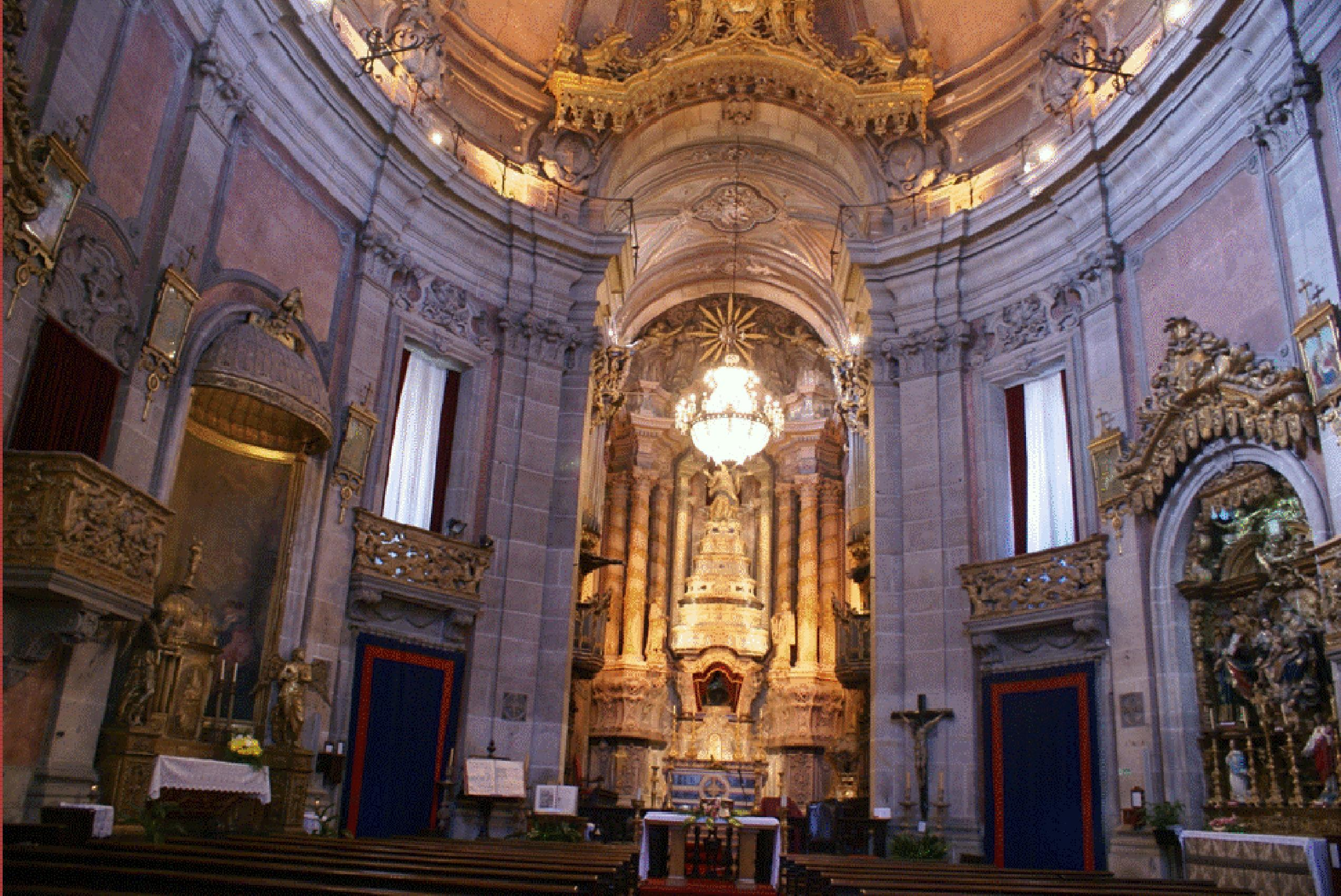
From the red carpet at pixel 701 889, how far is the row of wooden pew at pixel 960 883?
2.86 ft

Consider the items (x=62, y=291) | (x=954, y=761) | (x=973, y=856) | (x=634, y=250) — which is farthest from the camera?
(x=634, y=250)

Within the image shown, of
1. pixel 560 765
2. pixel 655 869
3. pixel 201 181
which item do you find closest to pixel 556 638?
pixel 560 765

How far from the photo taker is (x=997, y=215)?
15805 millimetres

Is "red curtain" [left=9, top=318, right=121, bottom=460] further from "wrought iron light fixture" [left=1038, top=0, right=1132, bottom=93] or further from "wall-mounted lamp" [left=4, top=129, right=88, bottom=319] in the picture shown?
"wrought iron light fixture" [left=1038, top=0, right=1132, bottom=93]

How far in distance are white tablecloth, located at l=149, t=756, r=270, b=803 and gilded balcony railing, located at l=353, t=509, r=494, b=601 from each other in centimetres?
324

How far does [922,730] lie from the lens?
575 inches

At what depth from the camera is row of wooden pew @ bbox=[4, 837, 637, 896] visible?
435cm

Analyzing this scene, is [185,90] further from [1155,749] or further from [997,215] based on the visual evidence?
[1155,749]

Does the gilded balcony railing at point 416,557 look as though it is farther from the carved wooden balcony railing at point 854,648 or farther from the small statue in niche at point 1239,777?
the small statue in niche at point 1239,777

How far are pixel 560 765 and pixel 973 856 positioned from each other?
5.50 meters

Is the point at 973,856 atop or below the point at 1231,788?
below

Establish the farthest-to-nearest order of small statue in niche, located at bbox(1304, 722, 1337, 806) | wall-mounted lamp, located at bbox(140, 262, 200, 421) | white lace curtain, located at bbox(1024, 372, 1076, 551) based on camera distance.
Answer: white lace curtain, located at bbox(1024, 372, 1076, 551) < wall-mounted lamp, located at bbox(140, 262, 200, 421) < small statue in niche, located at bbox(1304, 722, 1337, 806)

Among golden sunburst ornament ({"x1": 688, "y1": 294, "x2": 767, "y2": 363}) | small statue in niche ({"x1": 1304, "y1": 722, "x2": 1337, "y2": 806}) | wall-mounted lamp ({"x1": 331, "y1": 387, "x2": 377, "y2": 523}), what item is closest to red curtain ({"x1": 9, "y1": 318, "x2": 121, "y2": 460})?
wall-mounted lamp ({"x1": 331, "y1": 387, "x2": 377, "y2": 523})

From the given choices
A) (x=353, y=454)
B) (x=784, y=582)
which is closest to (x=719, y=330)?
(x=784, y=582)
